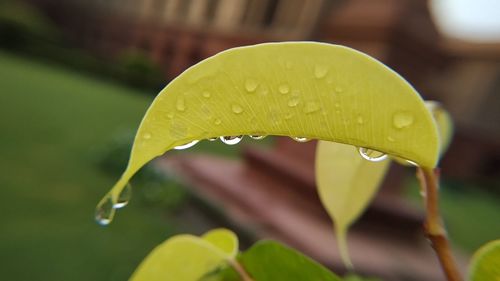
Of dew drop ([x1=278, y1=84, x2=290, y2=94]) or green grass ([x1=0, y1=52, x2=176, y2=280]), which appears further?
green grass ([x1=0, y1=52, x2=176, y2=280])

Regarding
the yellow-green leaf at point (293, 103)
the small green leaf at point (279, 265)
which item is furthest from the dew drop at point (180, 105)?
the small green leaf at point (279, 265)

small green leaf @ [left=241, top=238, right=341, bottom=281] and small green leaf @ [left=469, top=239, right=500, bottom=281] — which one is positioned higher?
small green leaf @ [left=469, top=239, right=500, bottom=281]

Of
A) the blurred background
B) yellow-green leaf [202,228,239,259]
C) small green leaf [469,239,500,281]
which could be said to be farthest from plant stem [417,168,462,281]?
the blurred background

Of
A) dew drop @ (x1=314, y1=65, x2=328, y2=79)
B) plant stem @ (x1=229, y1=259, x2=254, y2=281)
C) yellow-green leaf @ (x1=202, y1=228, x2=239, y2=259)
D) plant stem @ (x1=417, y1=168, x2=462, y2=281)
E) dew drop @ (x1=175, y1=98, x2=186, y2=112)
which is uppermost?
dew drop @ (x1=314, y1=65, x2=328, y2=79)

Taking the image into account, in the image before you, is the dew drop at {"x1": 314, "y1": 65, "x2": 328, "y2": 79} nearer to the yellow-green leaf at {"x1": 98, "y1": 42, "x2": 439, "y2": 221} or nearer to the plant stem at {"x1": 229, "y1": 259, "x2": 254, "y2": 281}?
the yellow-green leaf at {"x1": 98, "y1": 42, "x2": 439, "y2": 221}

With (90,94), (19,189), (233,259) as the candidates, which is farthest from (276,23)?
(233,259)

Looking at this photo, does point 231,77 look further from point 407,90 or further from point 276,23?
point 276,23

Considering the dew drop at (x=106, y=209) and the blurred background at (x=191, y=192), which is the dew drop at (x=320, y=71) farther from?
the blurred background at (x=191, y=192)

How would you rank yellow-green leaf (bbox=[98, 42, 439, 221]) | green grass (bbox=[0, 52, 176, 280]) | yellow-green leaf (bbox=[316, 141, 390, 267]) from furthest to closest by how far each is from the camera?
green grass (bbox=[0, 52, 176, 280]) → yellow-green leaf (bbox=[316, 141, 390, 267]) → yellow-green leaf (bbox=[98, 42, 439, 221])

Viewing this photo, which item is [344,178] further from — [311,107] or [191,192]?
[191,192]
